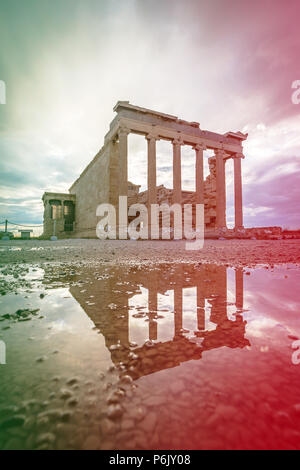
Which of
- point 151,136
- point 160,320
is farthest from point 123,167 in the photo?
point 160,320

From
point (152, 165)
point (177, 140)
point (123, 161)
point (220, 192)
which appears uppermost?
point (177, 140)

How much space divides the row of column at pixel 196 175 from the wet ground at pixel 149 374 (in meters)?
16.7

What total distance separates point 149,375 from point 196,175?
76.4 feet

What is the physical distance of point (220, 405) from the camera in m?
0.71

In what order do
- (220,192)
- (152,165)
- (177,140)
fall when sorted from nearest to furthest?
(152,165), (177,140), (220,192)

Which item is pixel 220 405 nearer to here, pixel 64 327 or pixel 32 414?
pixel 32 414

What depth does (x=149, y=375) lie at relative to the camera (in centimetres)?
90

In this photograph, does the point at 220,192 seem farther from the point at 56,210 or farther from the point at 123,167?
the point at 56,210

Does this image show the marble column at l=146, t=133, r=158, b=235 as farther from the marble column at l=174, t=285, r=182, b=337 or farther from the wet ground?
the wet ground

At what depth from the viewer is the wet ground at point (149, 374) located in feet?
1.99

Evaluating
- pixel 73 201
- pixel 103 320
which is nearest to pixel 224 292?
pixel 103 320

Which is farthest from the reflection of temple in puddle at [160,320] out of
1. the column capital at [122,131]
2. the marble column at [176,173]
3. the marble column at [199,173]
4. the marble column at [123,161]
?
the marble column at [199,173]

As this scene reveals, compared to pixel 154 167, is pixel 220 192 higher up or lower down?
lower down

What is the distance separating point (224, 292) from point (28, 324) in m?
1.80
